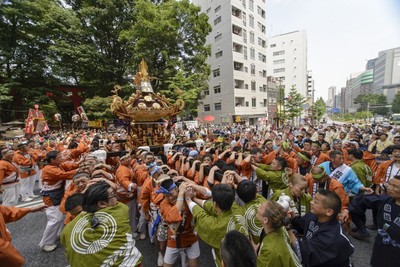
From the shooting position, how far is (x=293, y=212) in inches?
105

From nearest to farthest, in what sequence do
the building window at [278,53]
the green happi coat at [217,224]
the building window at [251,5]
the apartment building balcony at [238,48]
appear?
1. the green happi coat at [217,224]
2. the apartment building balcony at [238,48]
3. the building window at [251,5]
4. the building window at [278,53]

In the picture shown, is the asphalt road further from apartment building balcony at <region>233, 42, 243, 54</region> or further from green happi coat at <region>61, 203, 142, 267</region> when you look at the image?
apartment building balcony at <region>233, 42, 243, 54</region>

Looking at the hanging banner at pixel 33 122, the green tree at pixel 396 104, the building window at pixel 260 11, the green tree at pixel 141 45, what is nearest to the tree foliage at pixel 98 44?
the green tree at pixel 141 45

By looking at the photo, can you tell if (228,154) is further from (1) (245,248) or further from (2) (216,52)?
(2) (216,52)

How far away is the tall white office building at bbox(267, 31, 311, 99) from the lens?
2244 inches

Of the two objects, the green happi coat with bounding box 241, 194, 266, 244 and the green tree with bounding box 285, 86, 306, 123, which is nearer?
→ the green happi coat with bounding box 241, 194, 266, 244

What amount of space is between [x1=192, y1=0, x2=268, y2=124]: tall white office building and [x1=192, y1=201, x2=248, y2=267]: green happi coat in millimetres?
26516

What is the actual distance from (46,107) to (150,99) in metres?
24.3

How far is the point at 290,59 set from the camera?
191 feet

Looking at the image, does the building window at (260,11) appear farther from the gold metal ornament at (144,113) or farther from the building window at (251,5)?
the gold metal ornament at (144,113)

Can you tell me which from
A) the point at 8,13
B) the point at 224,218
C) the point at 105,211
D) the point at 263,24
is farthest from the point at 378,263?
the point at 263,24

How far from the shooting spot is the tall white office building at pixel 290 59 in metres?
57.0

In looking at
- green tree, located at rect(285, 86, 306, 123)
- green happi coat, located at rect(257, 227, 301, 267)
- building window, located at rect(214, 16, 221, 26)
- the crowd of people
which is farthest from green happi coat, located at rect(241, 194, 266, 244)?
green tree, located at rect(285, 86, 306, 123)

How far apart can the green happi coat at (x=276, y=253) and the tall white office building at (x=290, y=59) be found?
60.4 meters
